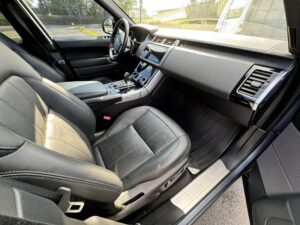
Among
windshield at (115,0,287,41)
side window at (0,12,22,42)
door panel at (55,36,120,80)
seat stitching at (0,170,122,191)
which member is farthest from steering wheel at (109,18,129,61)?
seat stitching at (0,170,122,191)

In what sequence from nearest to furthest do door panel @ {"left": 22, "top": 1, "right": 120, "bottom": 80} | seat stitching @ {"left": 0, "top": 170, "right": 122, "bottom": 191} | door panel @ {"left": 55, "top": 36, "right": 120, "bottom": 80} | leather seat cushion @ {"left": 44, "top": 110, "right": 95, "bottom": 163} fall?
seat stitching @ {"left": 0, "top": 170, "right": 122, "bottom": 191} < leather seat cushion @ {"left": 44, "top": 110, "right": 95, "bottom": 163} < door panel @ {"left": 22, "top": 1, "right": 120, "bottom": 80} < door panel @ {"left": 55, "top": 36, "right": 120, "bottom": 80}

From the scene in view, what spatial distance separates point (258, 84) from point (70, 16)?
2.11m

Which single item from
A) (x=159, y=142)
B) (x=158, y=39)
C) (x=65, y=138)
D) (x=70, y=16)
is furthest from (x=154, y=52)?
(x=70, y=16)

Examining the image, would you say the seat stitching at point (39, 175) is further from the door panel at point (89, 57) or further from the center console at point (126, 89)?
the door panel at point (89, 57)

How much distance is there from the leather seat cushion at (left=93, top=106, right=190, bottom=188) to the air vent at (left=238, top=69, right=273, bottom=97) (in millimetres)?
372

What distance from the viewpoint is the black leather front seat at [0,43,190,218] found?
0.59m

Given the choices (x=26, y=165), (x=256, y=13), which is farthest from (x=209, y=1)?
(x=26, y=165)

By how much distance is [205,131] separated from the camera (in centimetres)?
152

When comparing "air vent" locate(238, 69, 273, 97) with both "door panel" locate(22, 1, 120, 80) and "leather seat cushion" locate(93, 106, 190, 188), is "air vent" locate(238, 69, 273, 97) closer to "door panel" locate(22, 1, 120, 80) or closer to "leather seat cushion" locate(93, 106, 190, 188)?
"leather seat cushion" locate(93, 106, 190, 188)

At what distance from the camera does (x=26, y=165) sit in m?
0.56

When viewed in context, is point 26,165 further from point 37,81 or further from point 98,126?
point 98,126

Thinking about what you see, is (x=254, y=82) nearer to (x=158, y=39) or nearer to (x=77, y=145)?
(x=77, y=145)

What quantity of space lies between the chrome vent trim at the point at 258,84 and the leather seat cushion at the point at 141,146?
363 mm

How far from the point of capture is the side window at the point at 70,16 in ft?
7.36
